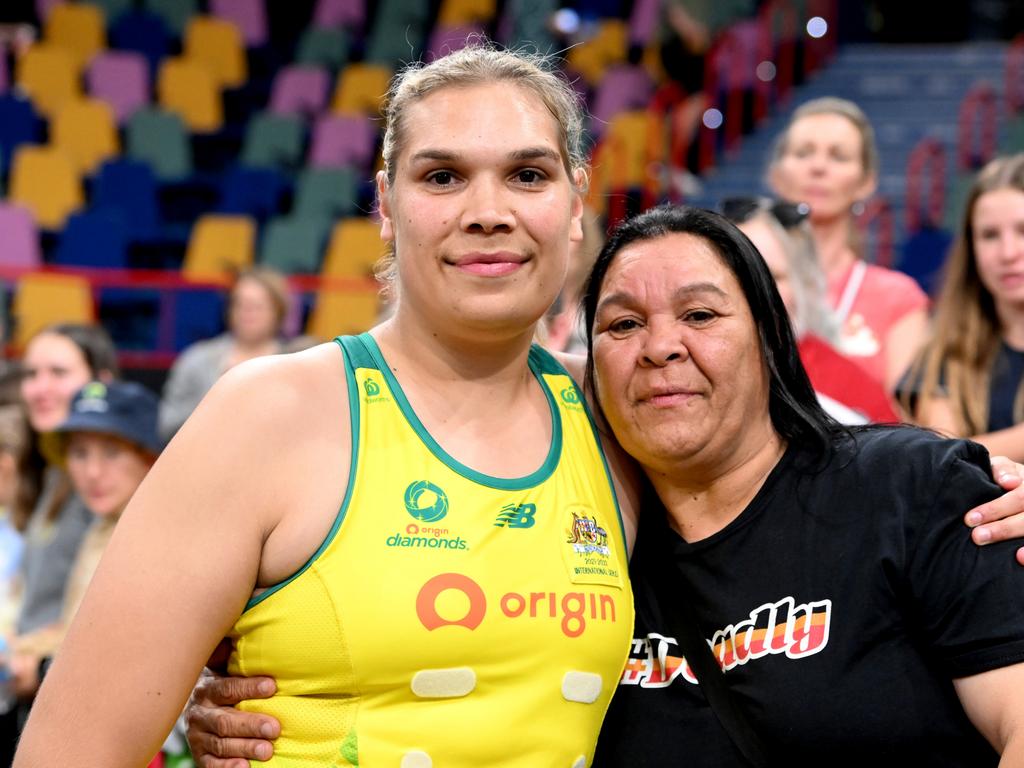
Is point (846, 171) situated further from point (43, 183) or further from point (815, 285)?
point (43, 183)

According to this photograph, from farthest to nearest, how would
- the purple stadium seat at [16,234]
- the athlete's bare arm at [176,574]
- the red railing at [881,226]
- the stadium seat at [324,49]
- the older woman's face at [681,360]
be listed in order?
the stadium seat at [324,49], the purple stadium seat at [16,234], the red railing at [881,226], the older woman's face at [681,360], the athlete's bare arm at [176,574]

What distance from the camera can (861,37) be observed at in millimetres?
13055

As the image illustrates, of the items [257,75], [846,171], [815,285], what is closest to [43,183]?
[257,75]

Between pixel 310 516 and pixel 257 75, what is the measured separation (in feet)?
35.5

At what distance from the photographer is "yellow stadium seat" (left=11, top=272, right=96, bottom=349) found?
8.05 metres

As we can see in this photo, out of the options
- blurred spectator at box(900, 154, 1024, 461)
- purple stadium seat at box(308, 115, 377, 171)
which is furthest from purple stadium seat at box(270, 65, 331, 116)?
blurred spectator at box(900, 154, 1024, 461)

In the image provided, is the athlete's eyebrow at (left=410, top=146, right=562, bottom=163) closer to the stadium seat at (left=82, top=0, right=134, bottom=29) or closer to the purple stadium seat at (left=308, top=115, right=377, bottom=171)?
the purple stadium seat at (left=308, top=115, right=377, bottom=171)

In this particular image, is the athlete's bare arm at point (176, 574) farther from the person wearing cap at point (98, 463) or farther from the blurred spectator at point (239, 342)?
the blurred spectator at point (239, 342)

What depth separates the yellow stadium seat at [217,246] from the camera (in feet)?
31.7

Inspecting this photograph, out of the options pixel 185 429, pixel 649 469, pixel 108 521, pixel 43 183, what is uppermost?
pixel 43 183

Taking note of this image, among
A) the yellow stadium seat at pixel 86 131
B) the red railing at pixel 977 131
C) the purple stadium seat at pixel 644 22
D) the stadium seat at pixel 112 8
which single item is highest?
the stadium seat at pixel 112 8

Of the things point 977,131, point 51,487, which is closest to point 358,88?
point 977,131

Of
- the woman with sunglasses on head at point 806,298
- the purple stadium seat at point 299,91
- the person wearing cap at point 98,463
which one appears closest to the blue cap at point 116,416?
the person wearing cap at point 98,463

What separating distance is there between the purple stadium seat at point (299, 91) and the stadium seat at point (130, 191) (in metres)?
1.75
